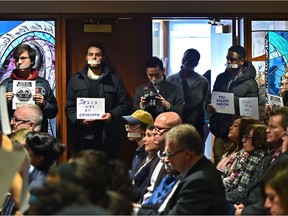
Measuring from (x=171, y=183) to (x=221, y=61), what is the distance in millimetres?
2780

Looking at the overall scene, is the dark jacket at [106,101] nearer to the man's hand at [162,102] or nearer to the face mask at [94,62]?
the face mask at [94,62]

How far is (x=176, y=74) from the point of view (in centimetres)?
660

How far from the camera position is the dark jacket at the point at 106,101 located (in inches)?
249

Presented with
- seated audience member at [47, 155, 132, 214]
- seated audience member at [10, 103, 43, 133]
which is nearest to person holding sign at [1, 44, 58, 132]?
seated audience member at [10, 103, 43, 133]

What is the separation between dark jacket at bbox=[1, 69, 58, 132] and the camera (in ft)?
20.1

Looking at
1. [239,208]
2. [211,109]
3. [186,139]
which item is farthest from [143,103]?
[186,139]

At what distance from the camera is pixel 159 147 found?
182 inches

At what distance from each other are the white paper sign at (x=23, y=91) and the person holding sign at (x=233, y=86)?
167 centimetres

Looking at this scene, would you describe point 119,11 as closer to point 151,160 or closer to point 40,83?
point 40,83

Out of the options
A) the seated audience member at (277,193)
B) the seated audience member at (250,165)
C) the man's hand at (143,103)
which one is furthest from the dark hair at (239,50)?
the seated audience member at (277,193)

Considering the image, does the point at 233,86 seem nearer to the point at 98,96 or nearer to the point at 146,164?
the point at 98,96

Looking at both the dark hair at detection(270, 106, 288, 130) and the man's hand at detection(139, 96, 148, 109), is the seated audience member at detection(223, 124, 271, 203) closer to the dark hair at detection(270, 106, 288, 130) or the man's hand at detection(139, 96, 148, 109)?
the dark hair at detection(270, 106, 288, 130)

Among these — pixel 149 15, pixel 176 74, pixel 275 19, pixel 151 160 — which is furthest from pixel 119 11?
pixel 151 160

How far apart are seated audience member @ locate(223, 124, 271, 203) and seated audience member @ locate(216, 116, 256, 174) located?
144 millimetres
